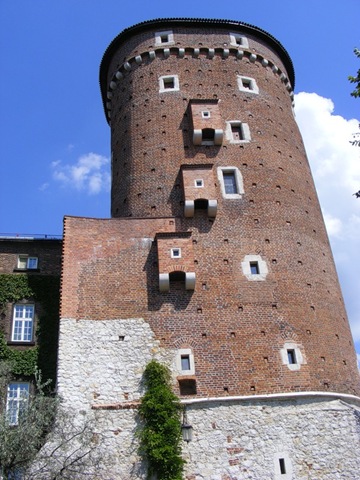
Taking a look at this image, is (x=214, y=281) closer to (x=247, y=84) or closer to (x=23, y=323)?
(x=23, y=323)

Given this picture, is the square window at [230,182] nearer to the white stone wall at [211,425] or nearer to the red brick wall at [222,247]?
the red brick wall at [222,247]

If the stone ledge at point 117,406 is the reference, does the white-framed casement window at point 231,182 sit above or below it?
above

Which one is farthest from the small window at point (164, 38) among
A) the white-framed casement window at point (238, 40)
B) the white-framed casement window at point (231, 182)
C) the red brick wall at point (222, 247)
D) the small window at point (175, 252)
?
the small window at point (175, 252)

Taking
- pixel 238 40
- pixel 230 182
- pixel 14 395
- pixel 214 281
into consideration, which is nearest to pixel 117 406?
pixel 14 395

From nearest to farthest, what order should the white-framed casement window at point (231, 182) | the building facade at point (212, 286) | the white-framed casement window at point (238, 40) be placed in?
the building facade at point (212, 286)
the white-framed casement window at point (231, 182)
the white-framed casement window at point (238, 40)

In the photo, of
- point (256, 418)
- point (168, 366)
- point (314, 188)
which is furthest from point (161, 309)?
point (314, 188)

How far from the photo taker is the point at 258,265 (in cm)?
2369

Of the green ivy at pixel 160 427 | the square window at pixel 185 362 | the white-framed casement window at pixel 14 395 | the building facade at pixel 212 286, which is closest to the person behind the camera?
the green ivy at pixel 160 427

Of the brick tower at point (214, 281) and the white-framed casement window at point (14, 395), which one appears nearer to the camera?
the brick tower at point (214, 281)

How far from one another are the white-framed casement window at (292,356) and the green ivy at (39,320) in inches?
343

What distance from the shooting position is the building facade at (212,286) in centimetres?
2006

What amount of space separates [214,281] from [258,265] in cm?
190

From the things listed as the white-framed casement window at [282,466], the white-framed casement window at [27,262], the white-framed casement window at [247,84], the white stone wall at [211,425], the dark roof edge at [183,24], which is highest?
the dark roof edge at [183,24]

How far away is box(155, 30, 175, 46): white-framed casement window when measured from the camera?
30438 millimetres
